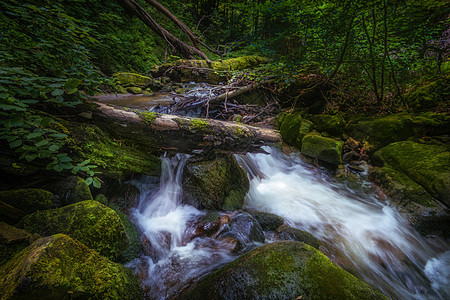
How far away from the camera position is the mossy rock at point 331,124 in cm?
546

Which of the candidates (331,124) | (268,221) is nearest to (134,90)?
(268,221)

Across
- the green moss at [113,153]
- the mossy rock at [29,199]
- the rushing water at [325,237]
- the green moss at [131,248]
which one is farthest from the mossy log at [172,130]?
the green moss at [131,248]

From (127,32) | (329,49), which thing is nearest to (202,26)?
(127,32)

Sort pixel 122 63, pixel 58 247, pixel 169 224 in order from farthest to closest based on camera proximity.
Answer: pixel 122 63, pixel 169 224, pixel 58 247

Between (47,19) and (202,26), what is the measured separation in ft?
60.2

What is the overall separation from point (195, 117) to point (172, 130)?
116 cm

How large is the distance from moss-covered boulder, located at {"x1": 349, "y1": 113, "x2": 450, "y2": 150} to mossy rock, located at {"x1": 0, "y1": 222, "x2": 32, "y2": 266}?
22.4 ft

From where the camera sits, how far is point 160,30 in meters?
6.35

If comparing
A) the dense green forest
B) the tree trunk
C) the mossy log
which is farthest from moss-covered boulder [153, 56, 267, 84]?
the mossy log

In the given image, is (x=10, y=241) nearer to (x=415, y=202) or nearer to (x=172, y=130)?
(x=172, y=130)

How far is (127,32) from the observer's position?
8758 millimetres

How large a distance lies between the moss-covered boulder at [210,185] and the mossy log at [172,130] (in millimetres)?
350

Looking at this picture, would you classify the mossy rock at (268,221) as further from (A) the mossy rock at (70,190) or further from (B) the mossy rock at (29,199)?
(B) the mossy rock at (29,199)

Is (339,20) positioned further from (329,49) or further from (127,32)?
(127,32)
